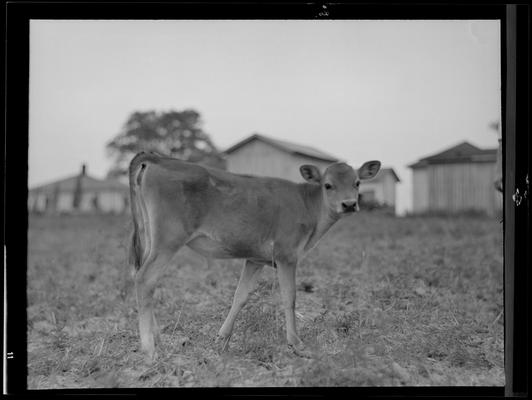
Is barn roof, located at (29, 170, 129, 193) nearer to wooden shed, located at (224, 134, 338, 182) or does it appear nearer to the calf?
the calf

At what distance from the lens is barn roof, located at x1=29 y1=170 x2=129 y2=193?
16.1 ft

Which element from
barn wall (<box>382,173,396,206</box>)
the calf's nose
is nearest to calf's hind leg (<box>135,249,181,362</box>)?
the calf's nose

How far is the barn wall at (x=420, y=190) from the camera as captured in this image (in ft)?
16.5

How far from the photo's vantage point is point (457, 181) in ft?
18.1

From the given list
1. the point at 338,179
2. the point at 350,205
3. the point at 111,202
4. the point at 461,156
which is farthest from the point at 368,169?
the point at 111,202

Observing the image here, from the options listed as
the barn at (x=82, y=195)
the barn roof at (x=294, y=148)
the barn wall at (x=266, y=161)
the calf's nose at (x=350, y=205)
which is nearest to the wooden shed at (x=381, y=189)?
the barn roof at (x=294, y=148)

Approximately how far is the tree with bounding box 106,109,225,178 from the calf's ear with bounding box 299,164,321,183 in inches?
35.8

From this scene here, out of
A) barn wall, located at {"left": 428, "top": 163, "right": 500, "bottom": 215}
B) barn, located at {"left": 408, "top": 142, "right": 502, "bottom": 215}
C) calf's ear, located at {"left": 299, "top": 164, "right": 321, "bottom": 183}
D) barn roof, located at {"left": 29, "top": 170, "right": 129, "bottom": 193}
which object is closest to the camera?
calf's ear, located at {"left": 299, "top": 164, "right": 321, "bottom": 183}
